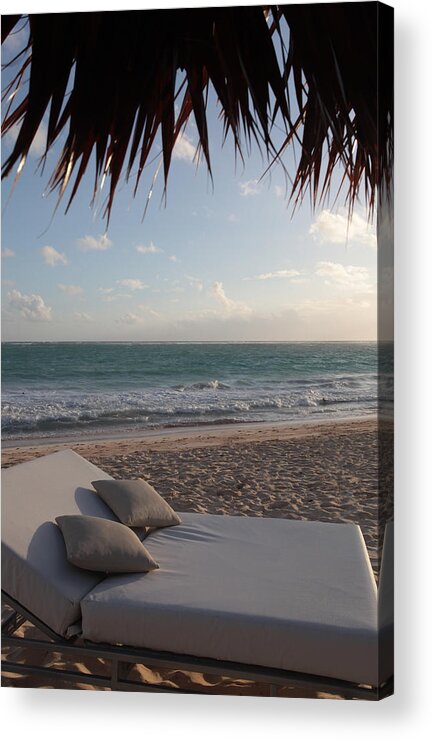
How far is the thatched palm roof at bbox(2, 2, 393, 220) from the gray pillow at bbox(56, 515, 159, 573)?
117 cm

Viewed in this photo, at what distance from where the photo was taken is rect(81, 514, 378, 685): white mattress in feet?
5.37

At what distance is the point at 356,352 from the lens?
1606 cm

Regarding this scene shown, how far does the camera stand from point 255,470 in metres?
6.33

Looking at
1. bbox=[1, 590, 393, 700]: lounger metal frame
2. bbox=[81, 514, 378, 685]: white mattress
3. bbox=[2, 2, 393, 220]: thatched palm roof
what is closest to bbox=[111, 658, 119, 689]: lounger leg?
bbox=[1, 590, 393, 700]: lounger metal frame

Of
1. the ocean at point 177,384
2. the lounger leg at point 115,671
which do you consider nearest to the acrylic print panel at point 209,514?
the lounger leg at point 115,671

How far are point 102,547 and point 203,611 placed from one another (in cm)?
41

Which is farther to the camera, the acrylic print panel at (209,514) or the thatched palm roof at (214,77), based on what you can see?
the thatched palm roof at (214,77)

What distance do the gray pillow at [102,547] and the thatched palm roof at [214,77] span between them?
1.17 metres

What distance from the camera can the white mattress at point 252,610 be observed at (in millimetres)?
1636

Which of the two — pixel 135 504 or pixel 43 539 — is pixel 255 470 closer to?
pixel 135 504

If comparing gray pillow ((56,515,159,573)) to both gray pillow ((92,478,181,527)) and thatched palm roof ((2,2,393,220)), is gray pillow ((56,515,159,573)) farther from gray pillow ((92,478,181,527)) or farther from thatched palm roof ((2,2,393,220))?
thatched palm roof ((2,2,393,220))

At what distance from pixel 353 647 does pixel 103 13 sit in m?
2.11

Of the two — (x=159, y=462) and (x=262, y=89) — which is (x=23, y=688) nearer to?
(x=262, y=89)

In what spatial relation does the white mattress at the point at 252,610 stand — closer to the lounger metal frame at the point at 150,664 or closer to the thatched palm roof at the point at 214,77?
the lounger metal frame at the point at 150,664
